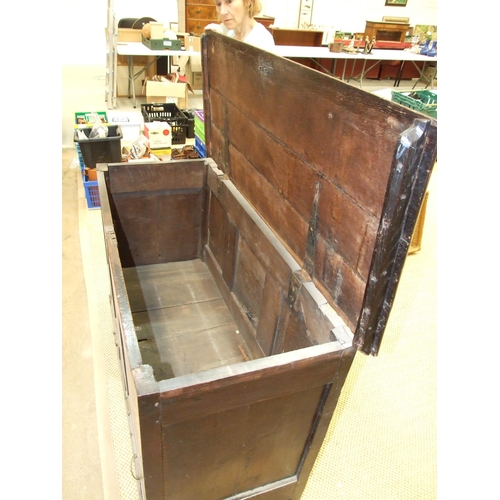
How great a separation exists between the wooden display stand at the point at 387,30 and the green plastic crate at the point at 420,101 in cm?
485

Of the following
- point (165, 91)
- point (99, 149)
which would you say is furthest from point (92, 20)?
point (99, 149)

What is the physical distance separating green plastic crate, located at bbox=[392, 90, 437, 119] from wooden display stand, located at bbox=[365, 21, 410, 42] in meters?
4.85

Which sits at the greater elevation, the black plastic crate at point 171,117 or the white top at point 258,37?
the white top at point 258,37

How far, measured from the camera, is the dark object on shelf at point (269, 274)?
93cm

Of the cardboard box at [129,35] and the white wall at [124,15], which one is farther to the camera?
the white wall at [124,15]

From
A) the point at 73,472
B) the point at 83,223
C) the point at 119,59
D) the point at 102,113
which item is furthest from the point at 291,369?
the point at 119,59

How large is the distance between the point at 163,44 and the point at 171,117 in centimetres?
141

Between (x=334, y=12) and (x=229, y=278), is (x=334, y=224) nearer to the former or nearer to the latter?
(x=229, y=278)

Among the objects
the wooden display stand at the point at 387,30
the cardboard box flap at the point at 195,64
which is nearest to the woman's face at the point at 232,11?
the cardboard box flap at the point at 195,64

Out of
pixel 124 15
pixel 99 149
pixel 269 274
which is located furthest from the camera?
pixel 124 15

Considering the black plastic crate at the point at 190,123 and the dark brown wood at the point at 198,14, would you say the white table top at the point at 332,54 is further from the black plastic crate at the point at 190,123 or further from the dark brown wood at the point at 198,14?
the dark brown wood at the point at 198,14

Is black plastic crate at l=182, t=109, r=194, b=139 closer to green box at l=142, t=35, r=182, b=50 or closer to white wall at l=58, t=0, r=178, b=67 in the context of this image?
green box at l=142, t=35, r=182, b=50

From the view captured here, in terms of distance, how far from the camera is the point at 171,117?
4301mm

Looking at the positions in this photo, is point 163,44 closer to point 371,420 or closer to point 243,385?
point 371,420
